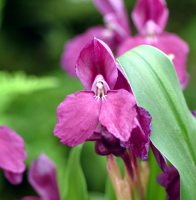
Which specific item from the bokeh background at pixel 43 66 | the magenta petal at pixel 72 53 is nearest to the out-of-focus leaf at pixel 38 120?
the bokeh background at pixel 43 66

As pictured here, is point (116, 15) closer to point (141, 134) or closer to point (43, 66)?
point (141, 134)

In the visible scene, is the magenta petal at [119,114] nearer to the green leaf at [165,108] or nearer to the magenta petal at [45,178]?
the green leaf at [165,108]

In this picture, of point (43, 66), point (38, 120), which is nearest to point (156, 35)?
point (38, 120)

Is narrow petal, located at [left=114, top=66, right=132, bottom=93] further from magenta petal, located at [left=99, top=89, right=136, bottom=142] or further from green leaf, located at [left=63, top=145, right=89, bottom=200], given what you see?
green leaf, located at [left=63, top=145, right=89, bottom=200]

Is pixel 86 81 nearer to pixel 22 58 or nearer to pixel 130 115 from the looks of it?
pixel 130 115

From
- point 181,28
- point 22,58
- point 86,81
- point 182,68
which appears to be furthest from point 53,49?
point 86,81

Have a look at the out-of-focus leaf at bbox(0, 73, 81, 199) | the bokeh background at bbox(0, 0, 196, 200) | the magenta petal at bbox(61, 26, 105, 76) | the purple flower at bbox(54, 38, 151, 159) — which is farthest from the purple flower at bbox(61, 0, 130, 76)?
the out-of-focus leaf at bbox(0, 73, 81, 199)

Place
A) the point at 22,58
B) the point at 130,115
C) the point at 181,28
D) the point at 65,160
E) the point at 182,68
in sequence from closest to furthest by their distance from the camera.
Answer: the point at 130,115 → the point at 182,68 → the point at 65,160 → the point at 22,58 → the point at 181,28
